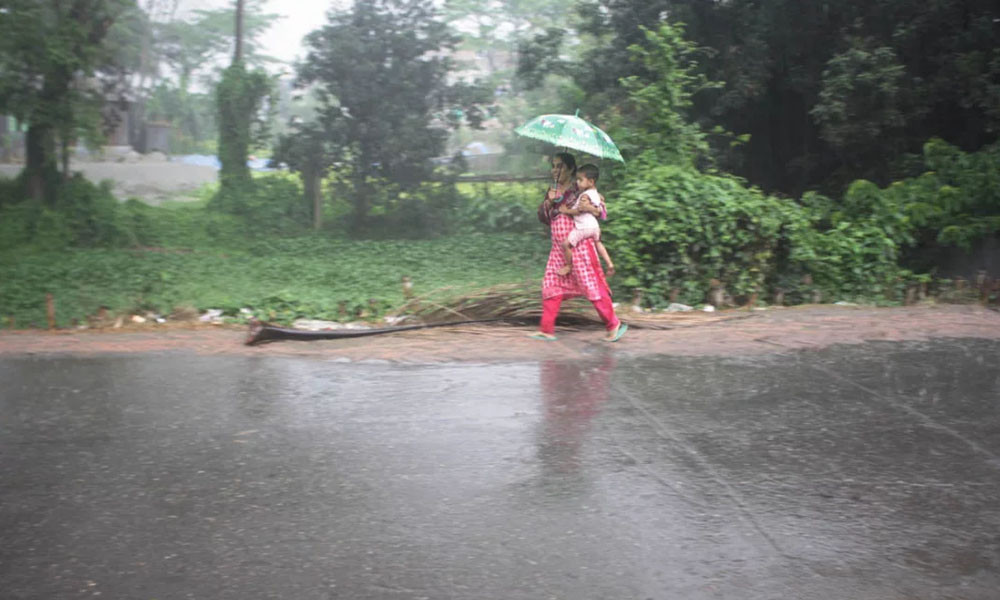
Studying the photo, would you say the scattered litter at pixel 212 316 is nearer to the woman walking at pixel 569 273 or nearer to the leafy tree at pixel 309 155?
the woman walking at pixel 569 273

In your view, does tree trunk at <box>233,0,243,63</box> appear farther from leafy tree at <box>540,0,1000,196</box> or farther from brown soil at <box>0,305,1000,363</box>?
brown soil at <box>0,305,1000,363</box>

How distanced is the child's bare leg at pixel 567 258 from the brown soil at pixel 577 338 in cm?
61

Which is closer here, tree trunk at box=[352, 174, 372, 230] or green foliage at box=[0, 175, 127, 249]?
green foliage at box=[0, 175, 127, 249]

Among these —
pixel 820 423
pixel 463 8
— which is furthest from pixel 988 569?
pixel 463 8

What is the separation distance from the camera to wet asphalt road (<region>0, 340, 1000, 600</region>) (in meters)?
3.37

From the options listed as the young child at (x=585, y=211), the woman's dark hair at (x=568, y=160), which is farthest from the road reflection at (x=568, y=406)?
the woman's dark hair at (x=568, y=160)

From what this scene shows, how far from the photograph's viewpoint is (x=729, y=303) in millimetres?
9523

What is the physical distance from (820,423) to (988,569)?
188cm

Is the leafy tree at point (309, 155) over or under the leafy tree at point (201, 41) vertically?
under

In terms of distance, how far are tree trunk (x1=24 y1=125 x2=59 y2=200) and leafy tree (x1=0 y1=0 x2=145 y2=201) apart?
0.02 metres

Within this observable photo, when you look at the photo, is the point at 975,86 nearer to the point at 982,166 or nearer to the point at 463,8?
the point at 982,166

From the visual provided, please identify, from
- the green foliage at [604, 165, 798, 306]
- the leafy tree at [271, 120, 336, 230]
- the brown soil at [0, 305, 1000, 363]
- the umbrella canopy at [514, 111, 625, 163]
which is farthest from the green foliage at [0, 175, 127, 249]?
the umbrella canopy at [514, 111, 625, 163]

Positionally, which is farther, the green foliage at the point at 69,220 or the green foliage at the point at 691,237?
the green foliage at the point at 69,220

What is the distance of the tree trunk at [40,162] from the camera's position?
15219 millimetres
